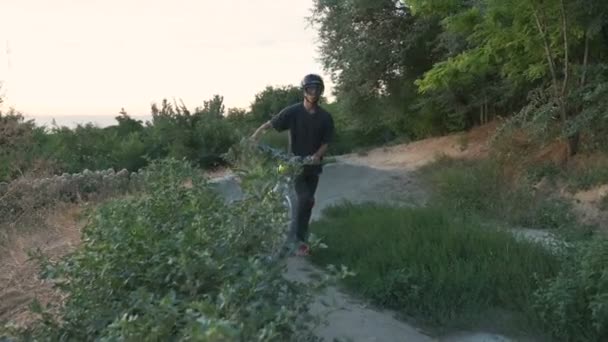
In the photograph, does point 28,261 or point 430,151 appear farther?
point 430,151

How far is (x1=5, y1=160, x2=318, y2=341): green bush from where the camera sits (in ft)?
10.8

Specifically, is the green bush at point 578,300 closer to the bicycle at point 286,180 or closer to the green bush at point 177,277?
the bicycle at point 286,180

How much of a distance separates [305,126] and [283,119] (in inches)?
9.2

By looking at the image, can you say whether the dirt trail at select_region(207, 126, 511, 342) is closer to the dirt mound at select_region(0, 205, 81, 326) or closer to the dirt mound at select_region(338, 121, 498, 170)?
the dirt mound at select_region(338, 121, 498, 170)

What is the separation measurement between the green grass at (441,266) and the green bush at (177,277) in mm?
2130

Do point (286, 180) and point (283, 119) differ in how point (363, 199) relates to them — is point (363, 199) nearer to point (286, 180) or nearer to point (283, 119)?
point (283, 119)

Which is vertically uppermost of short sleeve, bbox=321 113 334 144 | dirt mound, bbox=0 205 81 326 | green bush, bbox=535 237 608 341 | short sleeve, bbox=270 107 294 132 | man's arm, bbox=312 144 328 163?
short sleeve, bbox=270 107 294 132

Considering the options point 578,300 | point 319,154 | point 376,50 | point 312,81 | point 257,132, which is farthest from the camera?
point 376,50

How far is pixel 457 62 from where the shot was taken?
14.9 meters

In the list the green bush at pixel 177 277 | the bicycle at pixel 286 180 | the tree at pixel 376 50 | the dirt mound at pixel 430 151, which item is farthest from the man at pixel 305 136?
the tree at pixel 376 50

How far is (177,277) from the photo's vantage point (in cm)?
387

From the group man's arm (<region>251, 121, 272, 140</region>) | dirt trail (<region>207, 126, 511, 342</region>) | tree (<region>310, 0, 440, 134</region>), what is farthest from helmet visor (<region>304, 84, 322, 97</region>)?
tree (<region>310, 0, 440, 134</region>)

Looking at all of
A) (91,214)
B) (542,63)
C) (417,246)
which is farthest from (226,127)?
(91,214)

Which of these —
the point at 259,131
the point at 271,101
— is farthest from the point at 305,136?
the point at 271,101
